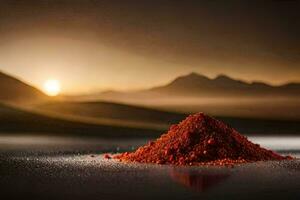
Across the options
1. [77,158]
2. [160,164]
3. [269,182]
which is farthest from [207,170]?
Result: [77,158]

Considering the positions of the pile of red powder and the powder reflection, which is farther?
the pile of red powder

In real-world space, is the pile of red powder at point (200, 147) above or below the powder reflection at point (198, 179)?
above

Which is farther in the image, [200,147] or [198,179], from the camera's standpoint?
[200,147]

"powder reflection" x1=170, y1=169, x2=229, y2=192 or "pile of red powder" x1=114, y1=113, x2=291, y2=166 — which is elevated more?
"pile of red powder" x1=114, y1=113, x2=291, y2=166

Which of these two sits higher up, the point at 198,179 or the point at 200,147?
the point at 200,147

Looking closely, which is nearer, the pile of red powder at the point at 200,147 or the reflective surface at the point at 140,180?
the reflective surface at the point at 140,180
